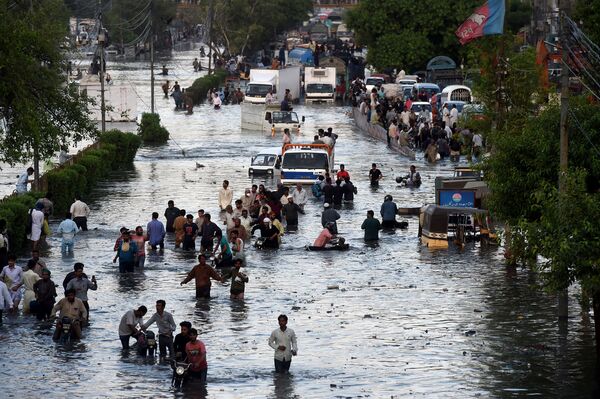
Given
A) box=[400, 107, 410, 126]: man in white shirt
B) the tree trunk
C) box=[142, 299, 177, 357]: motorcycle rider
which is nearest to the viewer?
the tree trunk

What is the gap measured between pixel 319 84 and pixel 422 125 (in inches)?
992

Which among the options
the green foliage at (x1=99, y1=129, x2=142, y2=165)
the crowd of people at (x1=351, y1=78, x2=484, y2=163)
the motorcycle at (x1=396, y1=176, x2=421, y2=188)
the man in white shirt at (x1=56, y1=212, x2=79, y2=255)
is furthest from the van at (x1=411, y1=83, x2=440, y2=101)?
the man in white shirt at (x1=56, y1=212, x2=79, y2=255)

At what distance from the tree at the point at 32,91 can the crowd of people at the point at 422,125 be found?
1330 cm

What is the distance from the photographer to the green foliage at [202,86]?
89.2 meters

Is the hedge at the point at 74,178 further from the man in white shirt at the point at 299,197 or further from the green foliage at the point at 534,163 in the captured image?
the green foliage at the point at 534,163

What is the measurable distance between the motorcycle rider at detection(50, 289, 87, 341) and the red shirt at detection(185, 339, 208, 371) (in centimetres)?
378

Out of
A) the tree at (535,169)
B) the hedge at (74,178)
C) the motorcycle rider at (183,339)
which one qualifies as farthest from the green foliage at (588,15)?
the motorcycle rider at (183,339)

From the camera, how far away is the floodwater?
79.7 feet

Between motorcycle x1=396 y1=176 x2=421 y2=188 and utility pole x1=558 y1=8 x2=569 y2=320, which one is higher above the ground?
utility pole x1=558 y1=8 x2=569 y2=320

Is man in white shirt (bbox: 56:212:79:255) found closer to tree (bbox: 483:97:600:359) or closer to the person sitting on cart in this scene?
the person sitting on cart

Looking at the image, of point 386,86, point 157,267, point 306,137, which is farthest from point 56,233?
point 386,86

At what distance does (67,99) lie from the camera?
129ft

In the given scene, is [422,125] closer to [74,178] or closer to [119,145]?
[119,145]

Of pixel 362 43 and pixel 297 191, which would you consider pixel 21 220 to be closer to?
pixel 297 191
